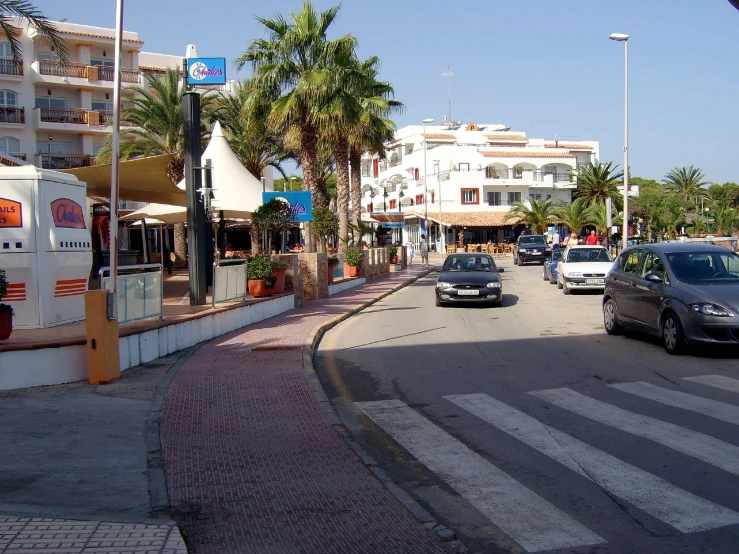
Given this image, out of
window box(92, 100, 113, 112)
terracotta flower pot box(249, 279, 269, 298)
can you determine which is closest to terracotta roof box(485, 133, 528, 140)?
window box(92, 100, 113, 112)

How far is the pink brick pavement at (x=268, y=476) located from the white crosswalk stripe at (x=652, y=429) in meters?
2.76

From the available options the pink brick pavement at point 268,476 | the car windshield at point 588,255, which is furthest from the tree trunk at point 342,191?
the pink brick pavement at point 268,476

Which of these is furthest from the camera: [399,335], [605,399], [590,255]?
[590,255]

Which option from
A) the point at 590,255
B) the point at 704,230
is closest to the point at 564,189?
the point at 704,230

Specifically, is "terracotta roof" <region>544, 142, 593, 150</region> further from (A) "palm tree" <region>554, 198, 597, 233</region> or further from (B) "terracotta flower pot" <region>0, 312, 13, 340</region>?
(B) "terracotta flower pot" <region>0, 312, 13, 340</region>

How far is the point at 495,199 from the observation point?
7356cm

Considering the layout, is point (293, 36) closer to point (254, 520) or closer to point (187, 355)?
point (187, 355)

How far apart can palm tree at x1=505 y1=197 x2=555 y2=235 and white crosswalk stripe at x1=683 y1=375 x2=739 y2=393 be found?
59.3 meters

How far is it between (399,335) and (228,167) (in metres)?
9.28

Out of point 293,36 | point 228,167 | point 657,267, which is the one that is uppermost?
point 293,36

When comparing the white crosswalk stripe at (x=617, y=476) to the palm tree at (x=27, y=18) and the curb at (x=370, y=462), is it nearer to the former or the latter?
the curb at (x=370, y=462)

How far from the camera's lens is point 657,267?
12.8 metres

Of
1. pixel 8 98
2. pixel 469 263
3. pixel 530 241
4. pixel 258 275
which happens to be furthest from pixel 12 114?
pixel 530 241

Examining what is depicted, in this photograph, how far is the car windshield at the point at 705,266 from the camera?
39.3 feet
